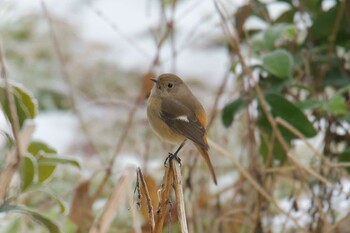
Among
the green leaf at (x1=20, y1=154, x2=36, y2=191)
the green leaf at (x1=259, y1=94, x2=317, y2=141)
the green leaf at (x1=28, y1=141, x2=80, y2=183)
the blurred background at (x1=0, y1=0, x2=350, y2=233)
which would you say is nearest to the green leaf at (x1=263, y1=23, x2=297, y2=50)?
the blurred background at (x1=0, y1=0, x2=350, y2=233)

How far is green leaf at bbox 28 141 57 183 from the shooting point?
62.2 inches

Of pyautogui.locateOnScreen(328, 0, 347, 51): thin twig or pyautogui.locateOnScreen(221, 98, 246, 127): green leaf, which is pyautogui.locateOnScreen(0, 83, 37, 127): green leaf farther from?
pyautogui.locateOnScreen(328, 0, 347, 51): thin twig

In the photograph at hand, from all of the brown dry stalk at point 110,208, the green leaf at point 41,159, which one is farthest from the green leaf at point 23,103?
the brown dry stalk at point 110,208

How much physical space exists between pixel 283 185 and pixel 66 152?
1.19 m

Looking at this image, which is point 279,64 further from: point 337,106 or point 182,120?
point 182,120

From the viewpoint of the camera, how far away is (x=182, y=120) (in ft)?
5.93

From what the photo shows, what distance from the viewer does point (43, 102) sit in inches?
166

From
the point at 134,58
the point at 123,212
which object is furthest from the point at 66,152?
the point at 134,58

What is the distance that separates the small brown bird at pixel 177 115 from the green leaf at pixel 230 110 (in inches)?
7.8

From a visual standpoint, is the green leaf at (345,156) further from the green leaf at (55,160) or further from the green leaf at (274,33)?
the green leaf at (55,160)

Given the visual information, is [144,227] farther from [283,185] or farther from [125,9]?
[125,9]

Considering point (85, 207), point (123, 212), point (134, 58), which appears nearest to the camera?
point (85, 207)

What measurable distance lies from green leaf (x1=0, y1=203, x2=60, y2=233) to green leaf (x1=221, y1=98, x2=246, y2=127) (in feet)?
2.50

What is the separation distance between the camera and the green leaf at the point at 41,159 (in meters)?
1.58
